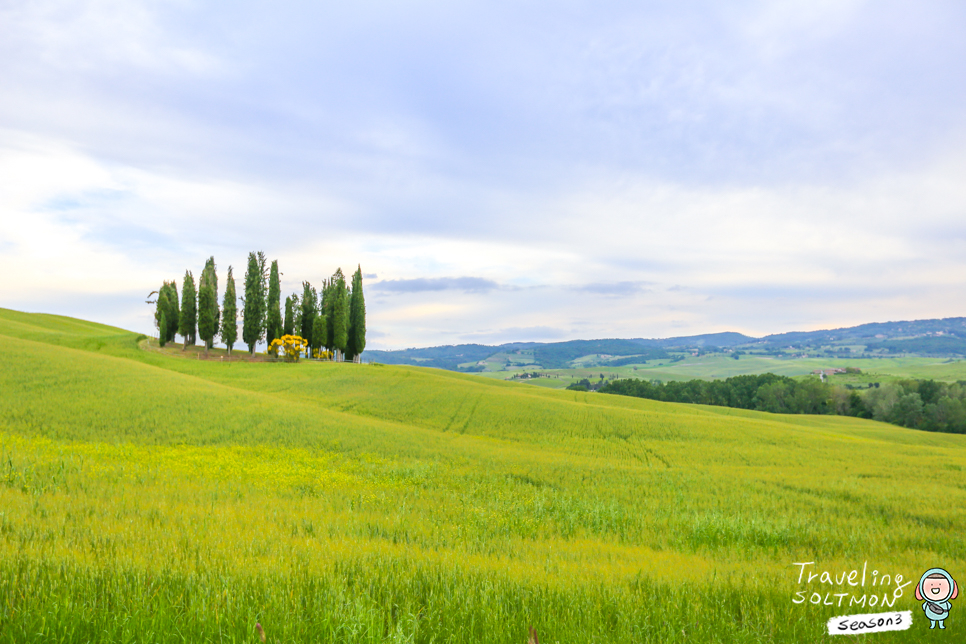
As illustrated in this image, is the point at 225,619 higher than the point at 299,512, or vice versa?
the point at 225,619

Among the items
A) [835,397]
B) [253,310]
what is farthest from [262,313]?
[835,397]

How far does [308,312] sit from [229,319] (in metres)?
12.6

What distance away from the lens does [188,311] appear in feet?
243

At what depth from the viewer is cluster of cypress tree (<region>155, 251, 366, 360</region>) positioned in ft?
232

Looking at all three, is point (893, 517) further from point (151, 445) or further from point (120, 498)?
point (151, 445)

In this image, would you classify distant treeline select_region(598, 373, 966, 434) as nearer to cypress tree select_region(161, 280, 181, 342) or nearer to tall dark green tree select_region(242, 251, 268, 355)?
tall dark green tree select_region(242, 251, 268, 355)

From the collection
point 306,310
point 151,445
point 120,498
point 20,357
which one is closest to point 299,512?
point 120,498

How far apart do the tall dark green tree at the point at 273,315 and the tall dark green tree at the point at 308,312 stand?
443cm

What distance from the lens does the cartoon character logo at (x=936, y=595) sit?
A: 17.4 feet

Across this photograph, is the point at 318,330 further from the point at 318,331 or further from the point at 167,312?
the point at 167,312

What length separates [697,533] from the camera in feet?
35.1

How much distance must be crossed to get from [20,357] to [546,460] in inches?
1384

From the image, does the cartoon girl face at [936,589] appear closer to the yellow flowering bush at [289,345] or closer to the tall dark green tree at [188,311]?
the yellow flowering bush at [289,345]

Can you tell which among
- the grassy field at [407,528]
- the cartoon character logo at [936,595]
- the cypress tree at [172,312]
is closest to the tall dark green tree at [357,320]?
the cypress tree at [172,312]
